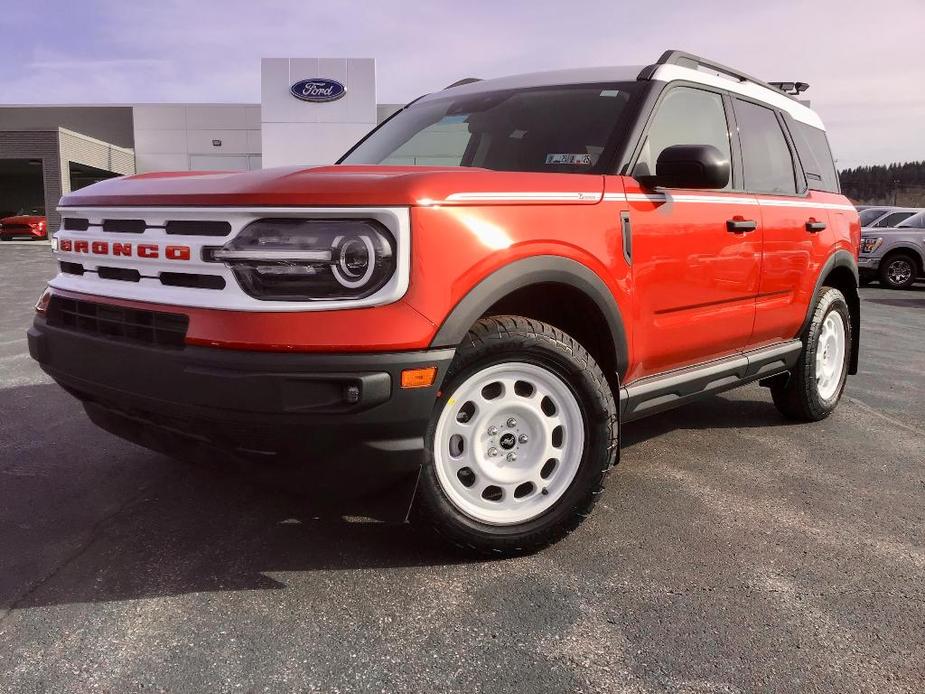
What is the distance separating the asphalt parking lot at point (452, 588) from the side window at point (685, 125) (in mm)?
1460

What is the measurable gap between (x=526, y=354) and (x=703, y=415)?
2.63 m

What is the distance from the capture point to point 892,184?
66.2 metres

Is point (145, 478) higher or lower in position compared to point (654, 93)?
lower

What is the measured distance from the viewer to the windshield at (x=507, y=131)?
312 cm

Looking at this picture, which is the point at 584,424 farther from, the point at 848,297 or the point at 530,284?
the point at 848,297

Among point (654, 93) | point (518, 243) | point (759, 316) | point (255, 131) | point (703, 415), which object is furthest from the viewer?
point (255, 131)

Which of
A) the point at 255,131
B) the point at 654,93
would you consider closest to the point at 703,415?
the point at 654,93

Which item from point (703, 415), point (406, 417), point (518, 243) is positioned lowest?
point (703, 415)

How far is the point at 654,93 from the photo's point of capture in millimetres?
3152

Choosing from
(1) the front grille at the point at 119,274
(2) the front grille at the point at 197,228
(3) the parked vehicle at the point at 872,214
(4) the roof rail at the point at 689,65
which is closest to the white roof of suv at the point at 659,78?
(4) the roof rail at the point at 689,65

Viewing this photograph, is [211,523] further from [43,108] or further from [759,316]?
[43,108]

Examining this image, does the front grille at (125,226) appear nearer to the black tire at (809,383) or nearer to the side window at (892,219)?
the black tire at (809,383)

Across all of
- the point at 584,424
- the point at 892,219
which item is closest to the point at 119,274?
the point at 584,424

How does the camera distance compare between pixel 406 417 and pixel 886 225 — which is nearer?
pixel 406 417
